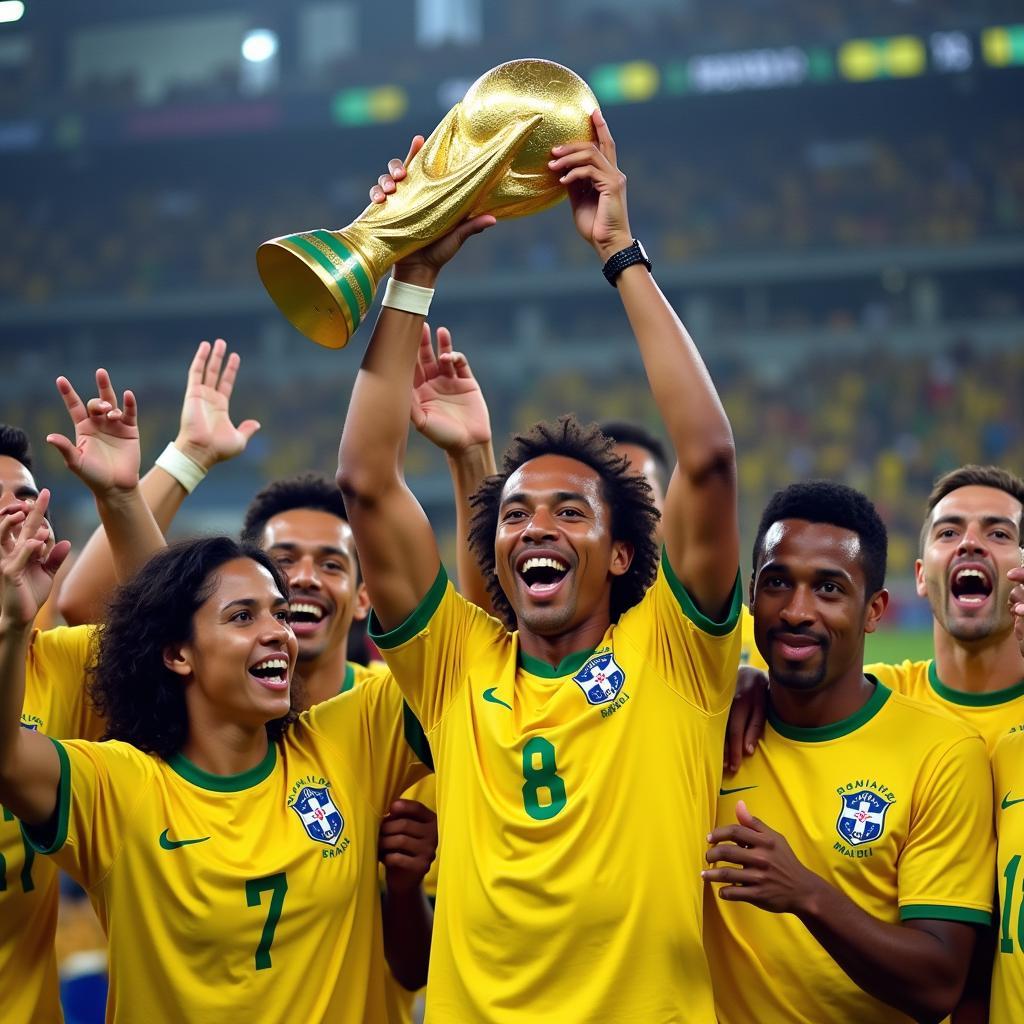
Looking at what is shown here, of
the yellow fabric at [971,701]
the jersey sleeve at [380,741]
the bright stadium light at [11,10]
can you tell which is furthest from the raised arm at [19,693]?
the bright stadium light at [11,10]

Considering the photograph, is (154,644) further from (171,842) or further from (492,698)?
(492,698)

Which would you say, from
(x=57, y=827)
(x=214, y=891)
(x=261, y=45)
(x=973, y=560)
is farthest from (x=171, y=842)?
(x=261, y=45)

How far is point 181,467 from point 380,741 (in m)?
1.33

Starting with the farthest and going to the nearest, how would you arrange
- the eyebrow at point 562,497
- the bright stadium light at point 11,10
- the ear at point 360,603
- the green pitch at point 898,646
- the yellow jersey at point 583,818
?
the bright stadium light at point 11,10 → the green pitch at point 898,646 → the ear at point 360,603 → the eyebrow at point 562,497 → the yellow jersey at point 583,818

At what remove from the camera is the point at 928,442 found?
23.4 m

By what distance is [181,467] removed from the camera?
174 inches

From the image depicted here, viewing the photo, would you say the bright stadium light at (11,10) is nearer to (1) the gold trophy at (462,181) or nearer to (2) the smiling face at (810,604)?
(1) the gold trophy at (462,181)

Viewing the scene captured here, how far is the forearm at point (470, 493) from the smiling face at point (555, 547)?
500 mm

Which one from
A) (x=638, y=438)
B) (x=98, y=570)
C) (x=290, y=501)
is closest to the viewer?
(x=98, y=570)

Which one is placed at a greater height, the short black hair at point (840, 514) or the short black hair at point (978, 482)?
the short black hair at point (978, 482)

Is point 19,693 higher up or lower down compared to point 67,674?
lower down

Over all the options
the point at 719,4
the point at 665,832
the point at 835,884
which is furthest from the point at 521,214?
the point at 719,4

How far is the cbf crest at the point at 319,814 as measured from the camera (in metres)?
3.33

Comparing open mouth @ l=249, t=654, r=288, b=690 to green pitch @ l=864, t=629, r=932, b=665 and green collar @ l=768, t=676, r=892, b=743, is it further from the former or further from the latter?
green pitch @ l=864, t=629, r=932, b=665
